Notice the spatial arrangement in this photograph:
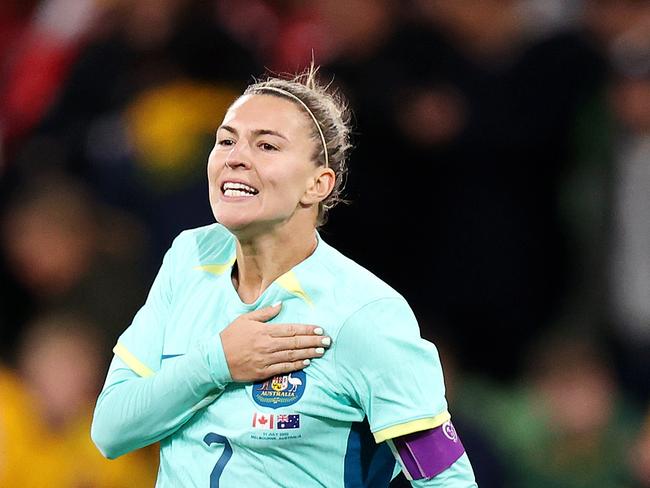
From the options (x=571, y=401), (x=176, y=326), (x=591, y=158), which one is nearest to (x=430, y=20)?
(x=591, y=158)

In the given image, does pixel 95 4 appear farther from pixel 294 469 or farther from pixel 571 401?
pixel 294 469

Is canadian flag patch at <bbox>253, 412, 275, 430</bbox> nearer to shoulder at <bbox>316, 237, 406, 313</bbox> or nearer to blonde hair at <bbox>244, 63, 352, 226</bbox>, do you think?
shoulder at <bbox>316, 237, 406, 313</bbox>

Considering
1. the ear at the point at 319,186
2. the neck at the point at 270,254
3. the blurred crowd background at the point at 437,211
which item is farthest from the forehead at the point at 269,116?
the blurred crowd background at the point at 437,211

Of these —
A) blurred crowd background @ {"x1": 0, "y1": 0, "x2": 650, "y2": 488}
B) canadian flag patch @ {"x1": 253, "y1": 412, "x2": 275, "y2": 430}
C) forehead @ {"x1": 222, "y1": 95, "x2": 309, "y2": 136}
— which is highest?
blurred crowd background @ {"x1": 0, "y1": 0, "x2": 650, "y2": 488}

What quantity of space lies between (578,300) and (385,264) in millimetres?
862

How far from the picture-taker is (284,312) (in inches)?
119

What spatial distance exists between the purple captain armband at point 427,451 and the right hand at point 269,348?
29 cm

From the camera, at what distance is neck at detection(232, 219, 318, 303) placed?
10.3 ft

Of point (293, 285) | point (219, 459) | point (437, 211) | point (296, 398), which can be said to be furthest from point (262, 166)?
point (437, 211)

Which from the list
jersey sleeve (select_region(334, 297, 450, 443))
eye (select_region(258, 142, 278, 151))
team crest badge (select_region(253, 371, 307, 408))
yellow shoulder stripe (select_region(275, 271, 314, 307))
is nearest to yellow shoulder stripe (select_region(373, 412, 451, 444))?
jersey sleeve (select_region(334, 297, 450, 443))

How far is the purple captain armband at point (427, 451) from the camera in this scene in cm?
291

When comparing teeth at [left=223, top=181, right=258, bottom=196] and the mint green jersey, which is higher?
teeth at [left=223, top=181, right=258, bottom=196]

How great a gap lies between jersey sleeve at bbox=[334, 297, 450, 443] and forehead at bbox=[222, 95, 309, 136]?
497 millimetres

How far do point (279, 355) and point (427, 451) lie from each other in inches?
15.7
